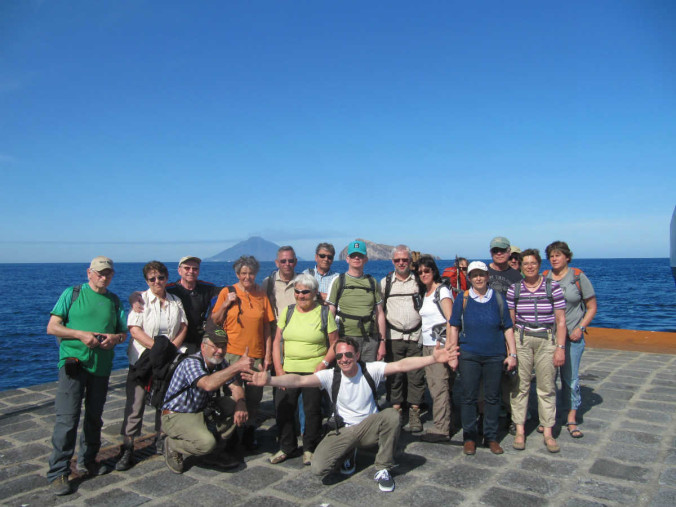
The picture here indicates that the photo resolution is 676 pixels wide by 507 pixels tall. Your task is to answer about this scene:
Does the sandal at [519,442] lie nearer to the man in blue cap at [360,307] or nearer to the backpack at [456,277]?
the man in blue cap at [360,307]

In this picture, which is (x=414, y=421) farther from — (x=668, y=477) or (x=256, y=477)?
(x=668, y=477)

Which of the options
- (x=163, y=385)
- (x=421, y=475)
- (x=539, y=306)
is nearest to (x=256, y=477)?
(x=163, y=385)

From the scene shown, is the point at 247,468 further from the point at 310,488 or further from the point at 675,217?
the point at 675,217

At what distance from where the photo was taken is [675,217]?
1412 centimetres

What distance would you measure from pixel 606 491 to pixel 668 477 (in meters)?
0.71

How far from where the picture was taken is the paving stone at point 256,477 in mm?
4023

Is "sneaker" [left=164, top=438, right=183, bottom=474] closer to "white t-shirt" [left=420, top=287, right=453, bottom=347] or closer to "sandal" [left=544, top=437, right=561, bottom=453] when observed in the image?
"white t-shirt" [left=420, top=287, right=453, bottom=347]

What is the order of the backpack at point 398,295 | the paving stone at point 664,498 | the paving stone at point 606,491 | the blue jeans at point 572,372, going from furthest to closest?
the backpack at point 398,295, the blue jeans at point 572,372, the paving stone at point 606,491, the paving stone at point 664,498

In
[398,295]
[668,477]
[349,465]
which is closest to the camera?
[668,477]

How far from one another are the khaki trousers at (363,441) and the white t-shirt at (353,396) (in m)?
0.07

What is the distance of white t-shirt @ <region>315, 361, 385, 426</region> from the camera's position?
14.1 ft

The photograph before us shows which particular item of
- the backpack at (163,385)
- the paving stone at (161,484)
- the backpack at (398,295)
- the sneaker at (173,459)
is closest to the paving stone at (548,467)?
the backpack at (398,295)

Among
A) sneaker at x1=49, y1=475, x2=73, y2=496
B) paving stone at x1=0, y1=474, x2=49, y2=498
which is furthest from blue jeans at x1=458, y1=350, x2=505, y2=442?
paving stone at x1=0, y1=474, x2=49, y2=498

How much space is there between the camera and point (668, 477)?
4008 mm
